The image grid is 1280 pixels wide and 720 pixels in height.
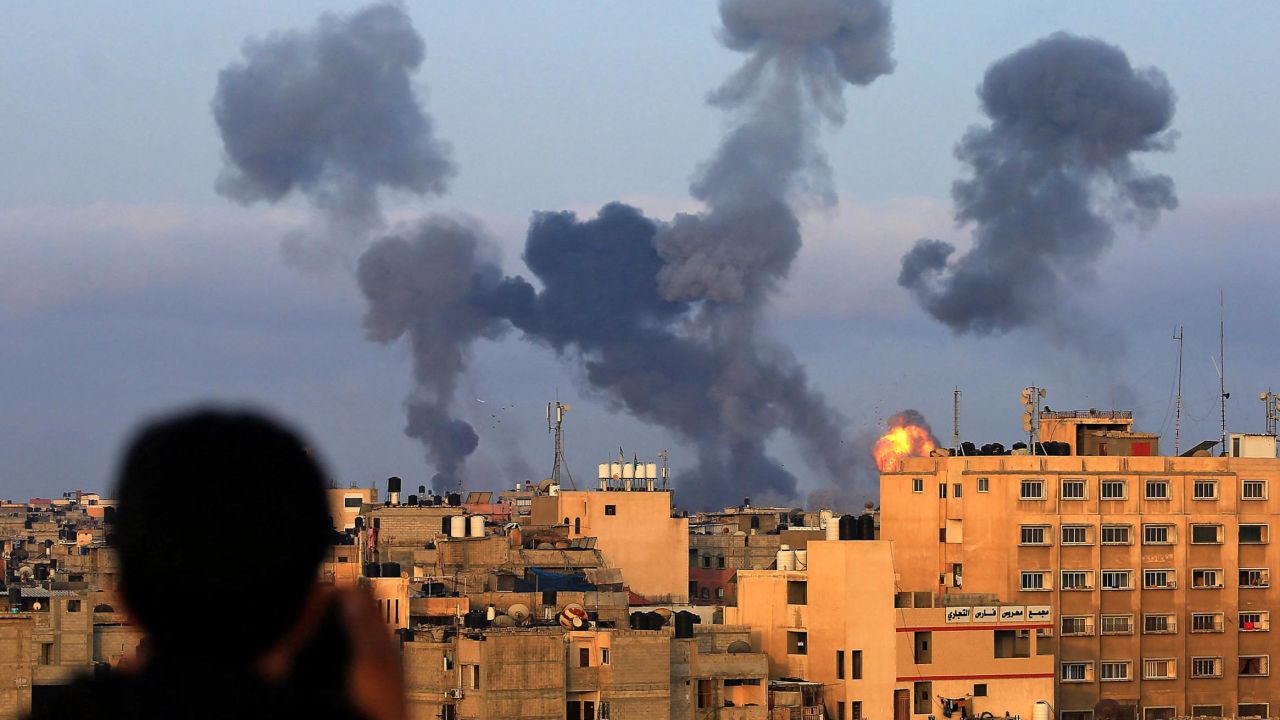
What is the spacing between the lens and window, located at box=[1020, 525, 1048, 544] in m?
76.7

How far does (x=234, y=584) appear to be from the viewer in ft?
9.99

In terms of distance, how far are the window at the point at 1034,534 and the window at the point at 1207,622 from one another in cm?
594

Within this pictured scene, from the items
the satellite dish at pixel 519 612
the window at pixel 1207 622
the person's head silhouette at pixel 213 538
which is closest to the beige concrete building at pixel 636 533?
the window at pixel 1207 622

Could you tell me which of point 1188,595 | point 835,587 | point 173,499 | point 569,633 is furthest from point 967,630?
point 173,499

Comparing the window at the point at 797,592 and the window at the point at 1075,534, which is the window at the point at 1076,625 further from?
the window at the point at 797,592

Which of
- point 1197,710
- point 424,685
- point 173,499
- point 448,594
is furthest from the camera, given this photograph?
point 1197,710

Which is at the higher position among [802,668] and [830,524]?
[830,524]

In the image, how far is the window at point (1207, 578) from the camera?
78438 mm

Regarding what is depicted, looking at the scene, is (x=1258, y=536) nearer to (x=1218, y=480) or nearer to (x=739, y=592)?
(x=1218, y=480)

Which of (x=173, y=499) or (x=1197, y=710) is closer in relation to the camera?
(x=173, y=499)

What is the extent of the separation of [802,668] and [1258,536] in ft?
82.6

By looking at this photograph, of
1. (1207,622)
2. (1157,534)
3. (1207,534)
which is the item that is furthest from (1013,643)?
(1207,534)

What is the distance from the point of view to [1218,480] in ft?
260

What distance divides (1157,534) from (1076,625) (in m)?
4.79
